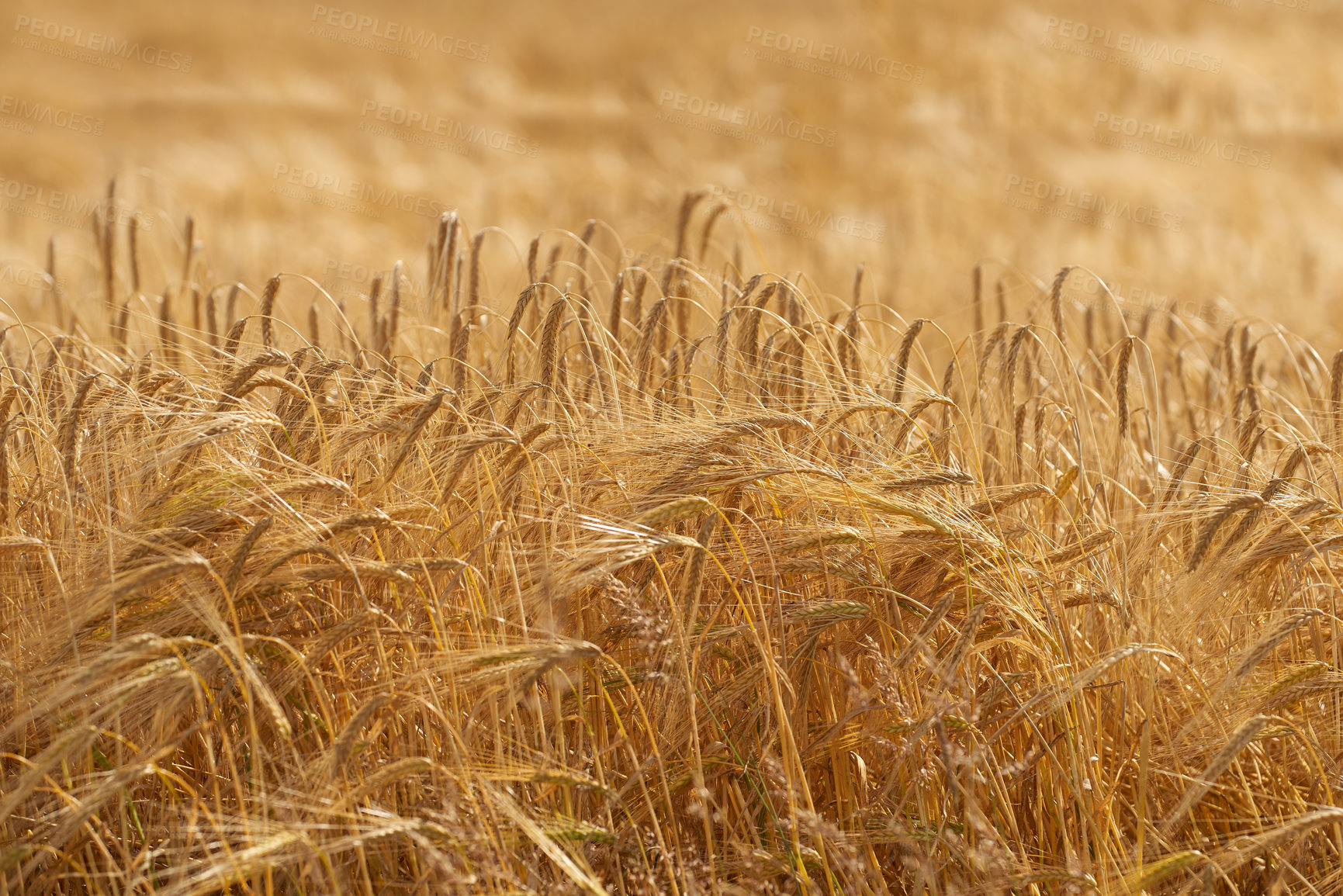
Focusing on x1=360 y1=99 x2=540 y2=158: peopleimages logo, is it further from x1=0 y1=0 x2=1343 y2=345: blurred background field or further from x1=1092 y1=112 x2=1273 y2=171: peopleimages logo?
x1=1092 y1=112 x2=1273 y2=171: peopleimages logo

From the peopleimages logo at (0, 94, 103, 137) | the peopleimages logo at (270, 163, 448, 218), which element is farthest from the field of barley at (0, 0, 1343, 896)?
the peopleimages logo at (0, 94, 103, 137)

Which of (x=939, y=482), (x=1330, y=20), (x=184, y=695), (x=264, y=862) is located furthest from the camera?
(x=1330, y=20)

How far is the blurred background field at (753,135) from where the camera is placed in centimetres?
909

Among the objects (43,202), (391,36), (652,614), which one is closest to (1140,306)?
(652,614)

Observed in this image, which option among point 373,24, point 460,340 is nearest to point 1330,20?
point 373,24

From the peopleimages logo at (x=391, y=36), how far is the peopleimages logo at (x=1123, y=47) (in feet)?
32.4

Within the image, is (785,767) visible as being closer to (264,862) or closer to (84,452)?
(264,862)

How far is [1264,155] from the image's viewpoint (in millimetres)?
12328

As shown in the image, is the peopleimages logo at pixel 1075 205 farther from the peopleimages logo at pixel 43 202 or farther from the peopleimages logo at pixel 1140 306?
the peopleimages logo at pixel 43 202

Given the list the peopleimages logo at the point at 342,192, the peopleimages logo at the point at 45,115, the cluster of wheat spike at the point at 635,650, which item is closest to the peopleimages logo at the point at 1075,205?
the peopleimages logo at the point at 342,192

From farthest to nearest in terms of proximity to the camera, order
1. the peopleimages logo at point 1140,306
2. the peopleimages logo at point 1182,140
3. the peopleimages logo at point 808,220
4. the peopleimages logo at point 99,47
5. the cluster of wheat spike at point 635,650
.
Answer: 1. the peopleimages logo at point 99,47
2. the peopleimages logo at point 1182,140
3. the peopleimages logo at point 808,220
4. the peopleimages logo at point 1140,306
5. the cluster of wheat spike at point 635,650

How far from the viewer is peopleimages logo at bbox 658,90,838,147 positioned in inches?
550

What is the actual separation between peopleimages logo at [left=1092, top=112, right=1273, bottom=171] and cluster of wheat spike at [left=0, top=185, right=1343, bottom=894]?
485 inches

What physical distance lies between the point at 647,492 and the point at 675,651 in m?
0.25
